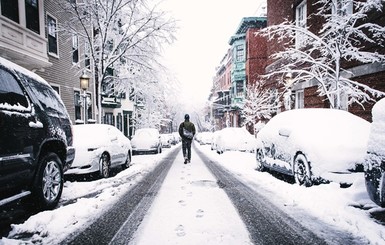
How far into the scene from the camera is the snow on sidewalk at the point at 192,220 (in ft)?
10.7

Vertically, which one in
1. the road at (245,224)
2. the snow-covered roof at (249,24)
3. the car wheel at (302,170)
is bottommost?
the road at (245,224)

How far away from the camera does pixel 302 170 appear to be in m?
5.91

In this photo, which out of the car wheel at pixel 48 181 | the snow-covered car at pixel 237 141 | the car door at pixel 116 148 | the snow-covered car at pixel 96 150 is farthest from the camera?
the snow-covered car at pixel 237 141

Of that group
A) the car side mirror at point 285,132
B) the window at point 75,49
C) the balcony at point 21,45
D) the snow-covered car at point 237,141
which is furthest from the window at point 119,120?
the car side mirror at point 285,132

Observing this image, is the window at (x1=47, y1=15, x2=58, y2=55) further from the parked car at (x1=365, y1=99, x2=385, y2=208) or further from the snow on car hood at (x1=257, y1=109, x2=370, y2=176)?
the parked car at (x1=365, y1=99, x2=385, y2=208)

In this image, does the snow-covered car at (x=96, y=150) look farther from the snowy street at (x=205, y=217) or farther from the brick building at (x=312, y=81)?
the brick building at (x=312, y=81)

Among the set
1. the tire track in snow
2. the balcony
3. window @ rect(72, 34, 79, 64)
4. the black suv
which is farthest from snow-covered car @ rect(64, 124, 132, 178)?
window @ rect(72, 34, 79, 64)

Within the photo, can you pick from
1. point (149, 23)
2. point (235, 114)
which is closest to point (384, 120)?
point (149, 23)

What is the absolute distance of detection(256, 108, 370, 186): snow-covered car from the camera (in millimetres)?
5148

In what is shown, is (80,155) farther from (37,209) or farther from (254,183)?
(254,183)

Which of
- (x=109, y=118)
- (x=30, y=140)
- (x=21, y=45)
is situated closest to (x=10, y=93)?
(x=30, y=140)

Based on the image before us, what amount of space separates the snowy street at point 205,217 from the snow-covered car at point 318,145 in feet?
1.06

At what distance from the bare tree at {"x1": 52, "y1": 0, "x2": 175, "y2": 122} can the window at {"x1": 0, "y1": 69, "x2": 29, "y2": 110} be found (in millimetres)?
10415

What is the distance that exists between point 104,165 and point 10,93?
4265mm
